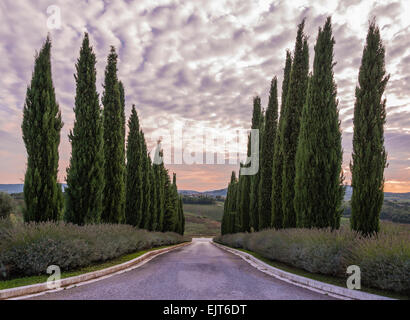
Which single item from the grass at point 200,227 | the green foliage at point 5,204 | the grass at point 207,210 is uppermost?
the green foliage at point 5,204

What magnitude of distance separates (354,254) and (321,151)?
22.2 feet

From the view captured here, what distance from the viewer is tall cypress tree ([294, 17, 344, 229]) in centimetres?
1370

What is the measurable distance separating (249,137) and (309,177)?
18637 mm

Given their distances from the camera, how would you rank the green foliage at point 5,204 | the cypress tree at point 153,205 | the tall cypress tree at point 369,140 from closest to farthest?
1. the tall cypress tree at point 369,140
2. the cypress tree at point 153,205
3. the green foliage at point 5,204

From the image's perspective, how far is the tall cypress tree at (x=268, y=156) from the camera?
23062 millimetres

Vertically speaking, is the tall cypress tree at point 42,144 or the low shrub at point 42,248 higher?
the tall cypress tree at point 42,144

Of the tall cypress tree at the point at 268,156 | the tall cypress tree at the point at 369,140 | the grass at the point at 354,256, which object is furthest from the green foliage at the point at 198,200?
the grass at the point at 354,256

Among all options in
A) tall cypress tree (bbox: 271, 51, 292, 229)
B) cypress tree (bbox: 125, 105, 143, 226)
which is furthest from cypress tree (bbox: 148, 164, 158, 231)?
tall cypress tree (bbox: 271, 51, 292, 229)

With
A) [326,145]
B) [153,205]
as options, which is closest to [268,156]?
[326,145]

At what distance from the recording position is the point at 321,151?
14.1 meters

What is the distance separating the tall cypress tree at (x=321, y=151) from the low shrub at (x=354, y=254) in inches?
83.9

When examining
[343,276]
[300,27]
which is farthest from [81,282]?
[300,27]

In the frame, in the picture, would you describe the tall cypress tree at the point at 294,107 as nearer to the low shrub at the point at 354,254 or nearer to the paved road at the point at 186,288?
the low shrub at the point at 354,254
